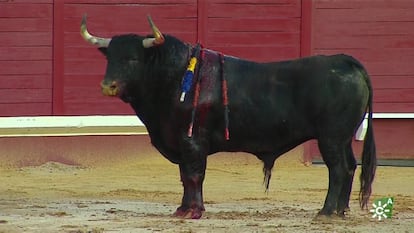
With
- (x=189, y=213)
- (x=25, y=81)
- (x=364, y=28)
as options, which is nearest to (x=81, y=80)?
(x=25, y=81)

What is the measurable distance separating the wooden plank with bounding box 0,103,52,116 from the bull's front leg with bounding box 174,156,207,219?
17.0 ft

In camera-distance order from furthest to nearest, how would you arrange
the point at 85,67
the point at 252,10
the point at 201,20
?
the point at 252,10 → the point at 201,20 → the point at 85,67

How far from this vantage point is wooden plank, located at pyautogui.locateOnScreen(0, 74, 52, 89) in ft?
49.7

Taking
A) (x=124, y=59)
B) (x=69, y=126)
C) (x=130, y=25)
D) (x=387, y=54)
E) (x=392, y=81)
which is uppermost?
(x=124, y=59)

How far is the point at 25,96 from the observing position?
15.2 meters

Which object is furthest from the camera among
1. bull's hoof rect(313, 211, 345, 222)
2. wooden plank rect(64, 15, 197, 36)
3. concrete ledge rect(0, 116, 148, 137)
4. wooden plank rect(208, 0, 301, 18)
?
wooden plank rect(208, 0, 301, 18)

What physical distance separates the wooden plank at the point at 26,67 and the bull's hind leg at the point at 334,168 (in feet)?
19.0

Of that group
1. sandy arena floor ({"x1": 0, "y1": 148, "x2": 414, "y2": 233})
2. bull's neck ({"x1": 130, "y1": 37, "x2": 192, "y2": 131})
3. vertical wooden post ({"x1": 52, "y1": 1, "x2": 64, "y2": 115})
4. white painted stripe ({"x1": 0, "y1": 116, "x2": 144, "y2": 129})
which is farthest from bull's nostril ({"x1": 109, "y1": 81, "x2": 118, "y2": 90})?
vertical wooden post ({"x1": 52, "y1": 1, "x2": 64, "y2": 115})

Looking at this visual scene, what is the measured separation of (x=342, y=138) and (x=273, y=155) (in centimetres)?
61

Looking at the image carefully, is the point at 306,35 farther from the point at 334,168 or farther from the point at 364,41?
the point at 334,168

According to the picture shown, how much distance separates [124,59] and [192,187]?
1.16m

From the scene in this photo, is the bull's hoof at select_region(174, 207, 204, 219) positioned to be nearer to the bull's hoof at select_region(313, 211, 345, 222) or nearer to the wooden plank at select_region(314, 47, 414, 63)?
the bull's hoof at select_region(313, 211, 345, 222)

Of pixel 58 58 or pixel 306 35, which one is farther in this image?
pixel 306 35

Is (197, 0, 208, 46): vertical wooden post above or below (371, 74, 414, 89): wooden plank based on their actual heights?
above
